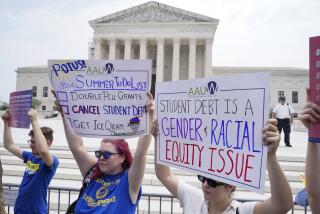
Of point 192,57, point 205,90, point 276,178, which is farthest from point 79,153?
point 192,57

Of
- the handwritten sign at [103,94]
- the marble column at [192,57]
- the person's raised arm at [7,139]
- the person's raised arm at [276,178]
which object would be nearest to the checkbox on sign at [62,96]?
the handwritten sign at [103,94]

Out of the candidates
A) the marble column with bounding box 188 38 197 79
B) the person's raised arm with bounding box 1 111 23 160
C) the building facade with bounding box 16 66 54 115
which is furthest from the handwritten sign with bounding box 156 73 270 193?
the building facade with bounding box 16 66 54 115

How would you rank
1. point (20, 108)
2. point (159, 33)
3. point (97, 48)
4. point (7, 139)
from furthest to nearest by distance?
point (97, 48)
point (159, 33)
point (7, 139)
point (20, 108)

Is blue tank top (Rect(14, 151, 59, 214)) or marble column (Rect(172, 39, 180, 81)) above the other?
marble column (Rect(172, 39, 180, 81))

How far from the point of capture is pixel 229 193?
1.82m

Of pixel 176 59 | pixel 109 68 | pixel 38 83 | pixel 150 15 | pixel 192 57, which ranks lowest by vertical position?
pixel 109 68

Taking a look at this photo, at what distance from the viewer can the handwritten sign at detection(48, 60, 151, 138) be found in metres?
2.37

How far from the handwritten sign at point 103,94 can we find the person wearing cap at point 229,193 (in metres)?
0.26

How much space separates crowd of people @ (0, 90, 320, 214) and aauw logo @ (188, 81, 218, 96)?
1.35ft

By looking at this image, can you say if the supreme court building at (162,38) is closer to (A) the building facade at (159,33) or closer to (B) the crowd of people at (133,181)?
(A) the building facade at (159,33)

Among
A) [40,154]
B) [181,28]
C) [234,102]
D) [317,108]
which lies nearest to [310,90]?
[317,108]

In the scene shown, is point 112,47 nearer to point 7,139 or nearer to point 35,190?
point 7,139

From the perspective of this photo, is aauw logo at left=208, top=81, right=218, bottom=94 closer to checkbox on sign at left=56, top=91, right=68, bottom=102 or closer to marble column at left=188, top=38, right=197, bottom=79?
checkbox on sign at left=56, top=91, right=68, bottom=102

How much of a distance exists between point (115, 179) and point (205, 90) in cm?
96
